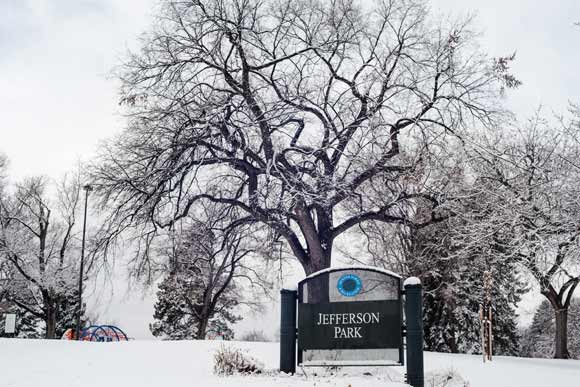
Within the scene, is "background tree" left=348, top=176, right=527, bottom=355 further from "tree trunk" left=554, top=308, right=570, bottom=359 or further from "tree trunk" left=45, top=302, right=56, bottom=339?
"tree trunk" left=45, top=302, right=56, bottom=339

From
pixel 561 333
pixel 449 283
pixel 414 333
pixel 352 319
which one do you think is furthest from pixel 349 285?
pixel 449 283

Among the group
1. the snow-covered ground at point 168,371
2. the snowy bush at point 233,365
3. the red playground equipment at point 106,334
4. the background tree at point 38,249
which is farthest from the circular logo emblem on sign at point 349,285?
the background tree at point 38,249

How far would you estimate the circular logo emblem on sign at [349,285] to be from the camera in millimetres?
10391

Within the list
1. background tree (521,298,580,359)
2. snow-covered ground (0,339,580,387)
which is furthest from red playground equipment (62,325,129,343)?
background tree (521,298,580,359)

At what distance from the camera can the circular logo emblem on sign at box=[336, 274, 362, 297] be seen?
10391mm

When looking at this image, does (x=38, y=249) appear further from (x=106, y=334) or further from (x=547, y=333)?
(x=547, y=333)

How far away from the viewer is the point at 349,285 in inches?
411

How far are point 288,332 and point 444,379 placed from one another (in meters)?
3.10

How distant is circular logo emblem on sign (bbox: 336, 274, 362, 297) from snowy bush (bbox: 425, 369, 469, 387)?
7.15 feet

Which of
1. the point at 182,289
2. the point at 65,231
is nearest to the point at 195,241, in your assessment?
the point at 182,289

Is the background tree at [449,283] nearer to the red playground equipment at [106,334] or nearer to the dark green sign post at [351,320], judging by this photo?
the red playground equipment at [106,334]

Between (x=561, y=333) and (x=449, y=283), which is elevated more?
(x=449, y=283)

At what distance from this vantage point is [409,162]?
730 inches

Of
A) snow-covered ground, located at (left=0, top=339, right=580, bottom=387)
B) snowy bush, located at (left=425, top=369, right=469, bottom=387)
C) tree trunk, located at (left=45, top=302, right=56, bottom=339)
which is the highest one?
tree trunk, located at (left=45, top=302, right=56, bottom=339)
